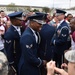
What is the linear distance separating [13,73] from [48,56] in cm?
80

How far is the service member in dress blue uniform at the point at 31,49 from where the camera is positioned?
456 cm

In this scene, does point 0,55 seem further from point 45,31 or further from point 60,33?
point 60,33

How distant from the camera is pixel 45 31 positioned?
5445 millimetres

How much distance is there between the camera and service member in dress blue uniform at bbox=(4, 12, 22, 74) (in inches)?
203

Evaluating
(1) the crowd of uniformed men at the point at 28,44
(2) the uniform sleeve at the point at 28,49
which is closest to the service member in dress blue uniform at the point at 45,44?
(1) the crowd of uniformed men at the point at 28,44

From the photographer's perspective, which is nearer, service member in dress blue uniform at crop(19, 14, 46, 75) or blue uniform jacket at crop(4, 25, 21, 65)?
service member in dress blue uniform at crop(19, 14, 46, 75)

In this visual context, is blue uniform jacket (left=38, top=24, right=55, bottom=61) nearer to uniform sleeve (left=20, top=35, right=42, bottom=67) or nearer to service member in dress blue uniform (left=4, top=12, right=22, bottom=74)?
service member in dress blue uniform (left=4, top=12, right=22, bottom=74)

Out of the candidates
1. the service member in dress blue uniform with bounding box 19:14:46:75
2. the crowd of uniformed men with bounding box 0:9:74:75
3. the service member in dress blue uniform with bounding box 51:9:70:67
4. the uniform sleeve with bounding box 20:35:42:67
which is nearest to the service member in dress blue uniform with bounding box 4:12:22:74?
the crowd of uniformed men with bounding box 0:9:74:75

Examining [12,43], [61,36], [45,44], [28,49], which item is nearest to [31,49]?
→ [28,49]

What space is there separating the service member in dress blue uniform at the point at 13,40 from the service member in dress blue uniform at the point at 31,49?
1.38 ft

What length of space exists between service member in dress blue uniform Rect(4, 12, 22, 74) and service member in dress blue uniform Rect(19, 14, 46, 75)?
1.38 feet

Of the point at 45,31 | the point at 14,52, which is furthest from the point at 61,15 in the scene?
the point at 14,52

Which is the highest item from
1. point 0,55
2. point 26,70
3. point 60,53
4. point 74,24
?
point 0,55

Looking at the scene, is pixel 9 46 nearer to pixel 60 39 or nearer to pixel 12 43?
pixel 12 43
